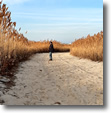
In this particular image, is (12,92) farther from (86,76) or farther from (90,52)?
(90,52)

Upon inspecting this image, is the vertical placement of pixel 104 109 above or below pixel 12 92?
below

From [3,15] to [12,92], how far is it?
232cm

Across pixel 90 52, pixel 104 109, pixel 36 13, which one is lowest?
pixel 104 109

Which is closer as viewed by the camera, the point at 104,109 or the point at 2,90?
the point at 104,109

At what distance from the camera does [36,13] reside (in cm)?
285

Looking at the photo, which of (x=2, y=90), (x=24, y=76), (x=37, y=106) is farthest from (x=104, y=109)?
(x=24, y=76)

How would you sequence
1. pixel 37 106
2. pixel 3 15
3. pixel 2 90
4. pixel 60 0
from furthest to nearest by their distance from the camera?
pixel 3 15
pixel 60 0
pixel 2 90
pixel 37 106

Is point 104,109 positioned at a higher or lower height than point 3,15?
lower

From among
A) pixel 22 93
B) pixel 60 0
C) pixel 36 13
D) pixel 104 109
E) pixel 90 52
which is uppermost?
pixel 60 0

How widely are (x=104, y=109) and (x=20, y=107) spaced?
41.0 inches

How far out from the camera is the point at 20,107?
6.93ft

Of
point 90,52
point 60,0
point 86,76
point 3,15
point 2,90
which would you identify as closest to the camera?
point 2,90

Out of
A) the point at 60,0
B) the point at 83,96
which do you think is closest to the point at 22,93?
the point at 83,96

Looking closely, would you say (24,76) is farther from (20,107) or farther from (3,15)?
(3,15)
